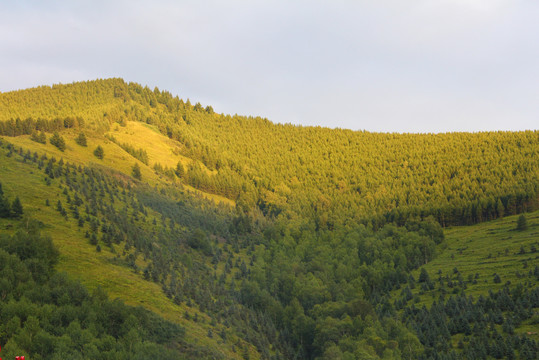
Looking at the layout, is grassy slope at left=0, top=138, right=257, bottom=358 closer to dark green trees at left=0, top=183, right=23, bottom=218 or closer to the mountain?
the mountain

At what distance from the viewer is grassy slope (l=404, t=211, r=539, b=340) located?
467 ft

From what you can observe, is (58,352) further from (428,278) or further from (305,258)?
(305,258)

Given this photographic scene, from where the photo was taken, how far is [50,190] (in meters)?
129

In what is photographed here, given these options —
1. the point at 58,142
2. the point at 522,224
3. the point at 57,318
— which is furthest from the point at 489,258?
the point at 58,142

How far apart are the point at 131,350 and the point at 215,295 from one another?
63.8 m

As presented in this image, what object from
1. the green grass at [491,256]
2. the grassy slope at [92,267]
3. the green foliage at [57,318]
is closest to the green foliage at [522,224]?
the green grass at [491,256]

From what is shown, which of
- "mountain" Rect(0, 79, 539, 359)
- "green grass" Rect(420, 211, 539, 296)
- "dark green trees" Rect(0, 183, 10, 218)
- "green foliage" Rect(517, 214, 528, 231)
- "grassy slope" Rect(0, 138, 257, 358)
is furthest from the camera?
"green foliage" Rect(517, 214, 528, 231)

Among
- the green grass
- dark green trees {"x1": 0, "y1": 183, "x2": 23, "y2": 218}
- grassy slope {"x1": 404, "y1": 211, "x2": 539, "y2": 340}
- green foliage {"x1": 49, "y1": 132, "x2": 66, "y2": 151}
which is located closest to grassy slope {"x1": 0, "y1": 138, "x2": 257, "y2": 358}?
dark green trees {"x1": 0, "y1": 183, "x2": 23, "y2": 218}

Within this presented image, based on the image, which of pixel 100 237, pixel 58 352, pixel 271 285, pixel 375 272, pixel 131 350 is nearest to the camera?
pixel 58 352

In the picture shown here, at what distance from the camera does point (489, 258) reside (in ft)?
546

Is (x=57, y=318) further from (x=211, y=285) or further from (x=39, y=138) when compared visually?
(x=39, y=138)

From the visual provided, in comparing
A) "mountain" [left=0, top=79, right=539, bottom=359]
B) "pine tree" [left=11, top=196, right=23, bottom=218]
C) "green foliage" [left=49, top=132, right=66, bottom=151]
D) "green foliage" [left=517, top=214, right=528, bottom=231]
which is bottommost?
"mountain" [left=0, top=79, right=539, bottom=359]

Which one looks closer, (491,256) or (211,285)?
(211,285)

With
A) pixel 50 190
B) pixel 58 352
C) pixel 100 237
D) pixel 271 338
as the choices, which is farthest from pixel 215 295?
pixel 58 352
